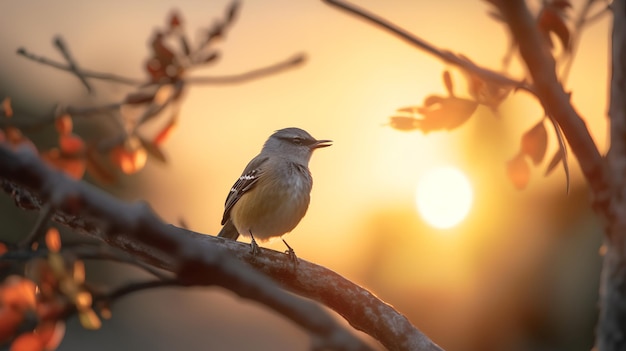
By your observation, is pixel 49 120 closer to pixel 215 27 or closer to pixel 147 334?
pixel 215 27

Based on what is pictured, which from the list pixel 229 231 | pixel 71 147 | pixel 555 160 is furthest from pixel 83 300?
pixel 229 231

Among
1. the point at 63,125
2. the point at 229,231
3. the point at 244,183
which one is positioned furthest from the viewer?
the point at 229,231

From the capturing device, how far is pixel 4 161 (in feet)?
5.46

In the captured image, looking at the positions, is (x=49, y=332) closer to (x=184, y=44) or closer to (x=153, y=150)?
(x=153, y=150)

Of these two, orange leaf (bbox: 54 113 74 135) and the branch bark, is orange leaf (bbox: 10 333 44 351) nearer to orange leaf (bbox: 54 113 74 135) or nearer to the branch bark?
orange leaf (bbox: 54 113 74 135)

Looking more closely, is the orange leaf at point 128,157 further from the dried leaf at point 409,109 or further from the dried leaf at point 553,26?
the dried leaf at point 553,26

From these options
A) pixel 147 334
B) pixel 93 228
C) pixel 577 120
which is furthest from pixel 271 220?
pixel 147 334

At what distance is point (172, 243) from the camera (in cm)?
170

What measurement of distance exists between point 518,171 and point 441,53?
0.57 m

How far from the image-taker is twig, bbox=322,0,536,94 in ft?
7.27

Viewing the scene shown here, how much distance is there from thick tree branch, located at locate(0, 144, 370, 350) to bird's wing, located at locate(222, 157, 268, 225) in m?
5.22

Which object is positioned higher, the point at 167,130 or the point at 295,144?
the point at 295,144

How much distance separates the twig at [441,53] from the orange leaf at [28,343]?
125cm

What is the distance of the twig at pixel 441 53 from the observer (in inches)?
87.3
